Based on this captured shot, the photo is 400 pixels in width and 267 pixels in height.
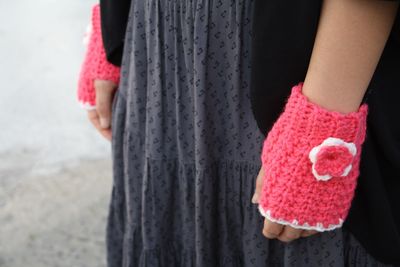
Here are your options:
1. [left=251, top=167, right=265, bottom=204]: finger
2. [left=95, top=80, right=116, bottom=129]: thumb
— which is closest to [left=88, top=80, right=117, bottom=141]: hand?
[left=95, top=80, right=116, bottom=129]: thumb

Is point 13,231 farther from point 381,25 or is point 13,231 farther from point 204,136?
point 381,25

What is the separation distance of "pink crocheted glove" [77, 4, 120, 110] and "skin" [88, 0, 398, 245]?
20.1 inches

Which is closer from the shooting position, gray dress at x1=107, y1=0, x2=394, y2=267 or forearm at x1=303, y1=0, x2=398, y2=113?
forearm at x1=303, y1=0, x2=398, y2=113

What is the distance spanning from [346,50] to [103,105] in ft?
2.03

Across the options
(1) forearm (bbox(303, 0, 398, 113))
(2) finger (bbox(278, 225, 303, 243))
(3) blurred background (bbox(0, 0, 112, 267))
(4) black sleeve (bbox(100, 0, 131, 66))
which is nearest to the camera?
(1) forearm (bbox(303, 0, 398, 113))

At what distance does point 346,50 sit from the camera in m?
0.73

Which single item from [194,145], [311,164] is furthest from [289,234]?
[194,145]

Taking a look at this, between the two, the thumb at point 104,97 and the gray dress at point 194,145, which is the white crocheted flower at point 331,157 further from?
the thumb at point 104,97

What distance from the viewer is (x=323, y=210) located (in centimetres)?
79

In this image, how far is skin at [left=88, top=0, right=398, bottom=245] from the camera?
2.32ft

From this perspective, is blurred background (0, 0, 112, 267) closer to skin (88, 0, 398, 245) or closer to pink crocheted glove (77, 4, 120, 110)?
pink crocheted glove (77, 4, 120, 110)

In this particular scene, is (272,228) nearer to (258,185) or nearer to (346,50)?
(258,185)

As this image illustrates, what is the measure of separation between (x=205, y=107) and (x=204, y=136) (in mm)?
52

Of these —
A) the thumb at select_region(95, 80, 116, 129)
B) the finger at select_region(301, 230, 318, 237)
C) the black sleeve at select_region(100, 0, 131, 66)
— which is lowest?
the finger at select_region(301, 230, 318, 237)
